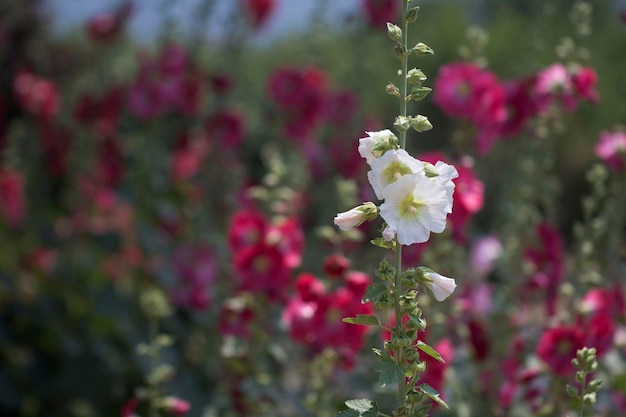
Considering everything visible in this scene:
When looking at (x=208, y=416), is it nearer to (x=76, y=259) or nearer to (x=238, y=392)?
(x=238, y=392)

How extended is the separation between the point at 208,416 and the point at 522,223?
0.90 metres

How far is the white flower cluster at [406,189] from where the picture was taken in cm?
104

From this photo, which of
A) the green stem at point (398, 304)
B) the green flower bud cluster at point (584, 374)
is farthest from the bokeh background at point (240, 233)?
the green stem at point (398, 304)

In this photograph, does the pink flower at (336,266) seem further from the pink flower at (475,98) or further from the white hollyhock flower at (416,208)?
the white hollyhock flower at (416,208)

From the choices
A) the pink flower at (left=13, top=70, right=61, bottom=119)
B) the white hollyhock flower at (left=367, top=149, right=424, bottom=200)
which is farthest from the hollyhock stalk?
the pink flower at (left=13, top=70, right=61, bottom=119)

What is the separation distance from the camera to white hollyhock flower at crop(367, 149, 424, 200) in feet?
3.39

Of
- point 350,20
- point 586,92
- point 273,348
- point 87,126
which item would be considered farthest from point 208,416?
point 87,126

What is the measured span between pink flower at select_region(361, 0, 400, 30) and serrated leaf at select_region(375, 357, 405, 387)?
7.99 feet

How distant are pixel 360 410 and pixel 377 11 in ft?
8.08

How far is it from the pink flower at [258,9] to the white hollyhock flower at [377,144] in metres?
2.40

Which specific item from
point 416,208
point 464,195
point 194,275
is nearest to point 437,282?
point 416,208

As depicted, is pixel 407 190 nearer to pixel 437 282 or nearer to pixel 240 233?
pixel 437 282

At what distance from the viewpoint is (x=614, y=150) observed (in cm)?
199

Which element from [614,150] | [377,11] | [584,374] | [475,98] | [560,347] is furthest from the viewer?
[377,11]
